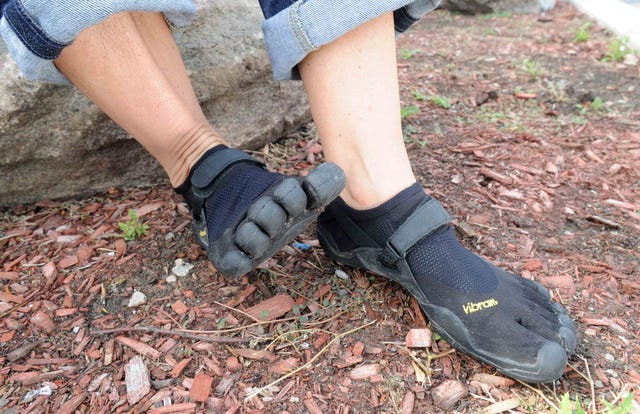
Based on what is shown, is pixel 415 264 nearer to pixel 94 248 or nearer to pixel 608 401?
pixel 608 401

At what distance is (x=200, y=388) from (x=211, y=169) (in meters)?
0.56

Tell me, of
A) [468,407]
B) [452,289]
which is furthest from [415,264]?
[468,407]

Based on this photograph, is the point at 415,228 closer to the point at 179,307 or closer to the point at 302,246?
the point at 302,246

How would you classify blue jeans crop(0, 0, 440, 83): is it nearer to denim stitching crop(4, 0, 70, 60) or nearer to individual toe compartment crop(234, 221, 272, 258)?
denim stitching crop(4, 0, 70, 60)

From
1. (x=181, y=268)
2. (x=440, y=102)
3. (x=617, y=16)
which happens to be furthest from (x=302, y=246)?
(x=617, y=16)

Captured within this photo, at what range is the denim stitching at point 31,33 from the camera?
1037 mm

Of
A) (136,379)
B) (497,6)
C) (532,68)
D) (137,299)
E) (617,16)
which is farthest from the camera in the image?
(497,6)

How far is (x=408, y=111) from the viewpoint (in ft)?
8.02

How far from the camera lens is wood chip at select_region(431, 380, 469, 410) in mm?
1167

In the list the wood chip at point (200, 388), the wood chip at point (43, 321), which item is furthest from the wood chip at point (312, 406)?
the wood chip at point (43, 321)

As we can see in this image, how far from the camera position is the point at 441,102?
2.59 metres

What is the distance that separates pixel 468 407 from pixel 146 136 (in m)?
1.06

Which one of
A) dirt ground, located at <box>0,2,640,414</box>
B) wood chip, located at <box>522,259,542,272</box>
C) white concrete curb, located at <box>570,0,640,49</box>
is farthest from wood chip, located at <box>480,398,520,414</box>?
white concrete curb, located at <box>570,0,640,49</box>

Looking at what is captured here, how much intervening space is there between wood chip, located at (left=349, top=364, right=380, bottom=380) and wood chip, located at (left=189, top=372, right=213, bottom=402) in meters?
0.35
